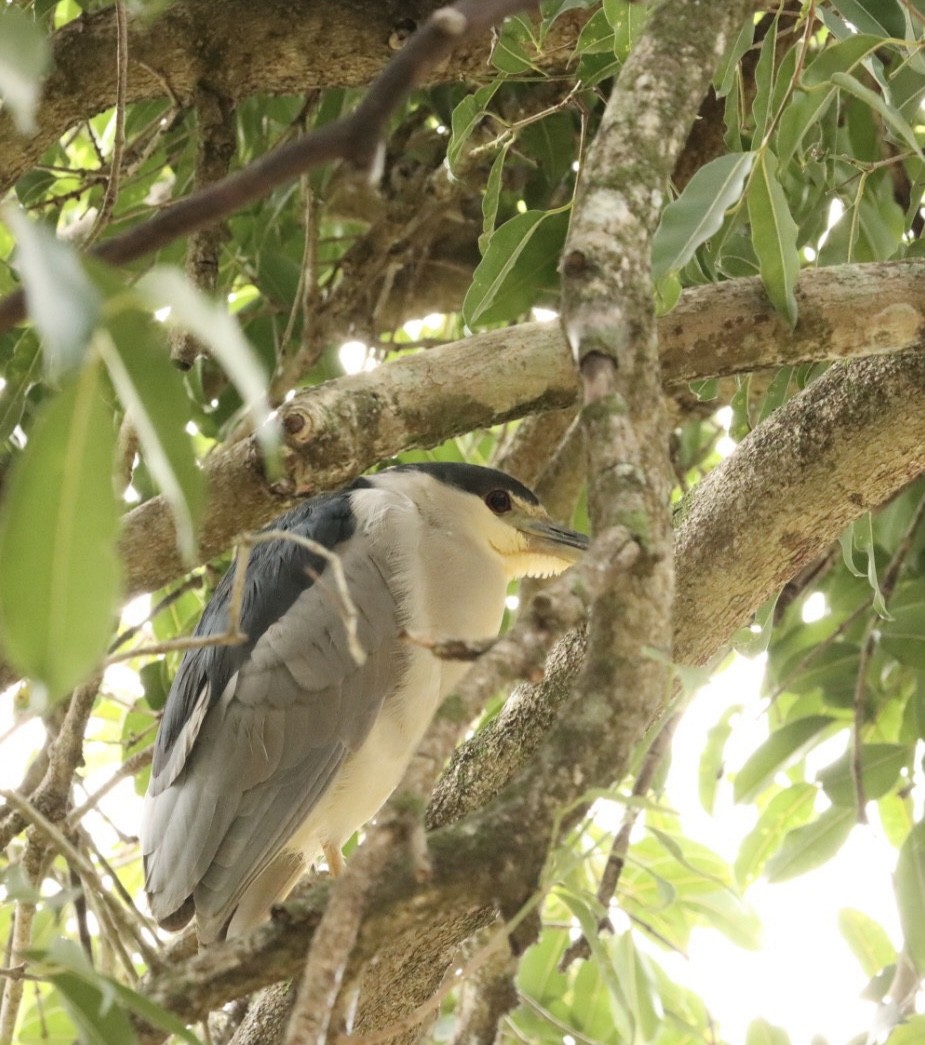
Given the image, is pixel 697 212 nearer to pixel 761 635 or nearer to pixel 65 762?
pixel 761 635

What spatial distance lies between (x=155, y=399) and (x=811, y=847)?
1839 millimetres

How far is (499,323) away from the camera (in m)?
2.46

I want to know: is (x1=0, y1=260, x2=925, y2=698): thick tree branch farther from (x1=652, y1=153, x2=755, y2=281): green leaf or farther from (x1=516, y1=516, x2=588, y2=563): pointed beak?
(x1=516, y1=516, x2=588, y2=563): pointed beak

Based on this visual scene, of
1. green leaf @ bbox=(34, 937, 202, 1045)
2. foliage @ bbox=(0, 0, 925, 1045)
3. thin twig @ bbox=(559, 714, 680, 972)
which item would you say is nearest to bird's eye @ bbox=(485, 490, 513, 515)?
foliage @ bbox=(0, 0, 925, 1045)

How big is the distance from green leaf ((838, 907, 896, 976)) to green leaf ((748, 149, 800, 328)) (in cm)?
127

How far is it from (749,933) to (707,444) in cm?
162

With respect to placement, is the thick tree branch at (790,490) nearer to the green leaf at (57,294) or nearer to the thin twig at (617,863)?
the thin twig at (617,863)

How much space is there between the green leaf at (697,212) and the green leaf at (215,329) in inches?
28.7

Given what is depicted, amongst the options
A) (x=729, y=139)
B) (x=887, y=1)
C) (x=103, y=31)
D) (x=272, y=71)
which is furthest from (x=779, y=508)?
(x=103, y=31)

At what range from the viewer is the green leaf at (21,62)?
67cm

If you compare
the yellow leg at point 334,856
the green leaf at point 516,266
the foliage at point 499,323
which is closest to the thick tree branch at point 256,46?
the foliage at point 499,323

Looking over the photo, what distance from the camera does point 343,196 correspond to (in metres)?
3.10

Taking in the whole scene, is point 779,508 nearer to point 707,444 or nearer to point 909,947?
point 909,947

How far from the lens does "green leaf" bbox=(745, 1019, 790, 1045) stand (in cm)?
180
